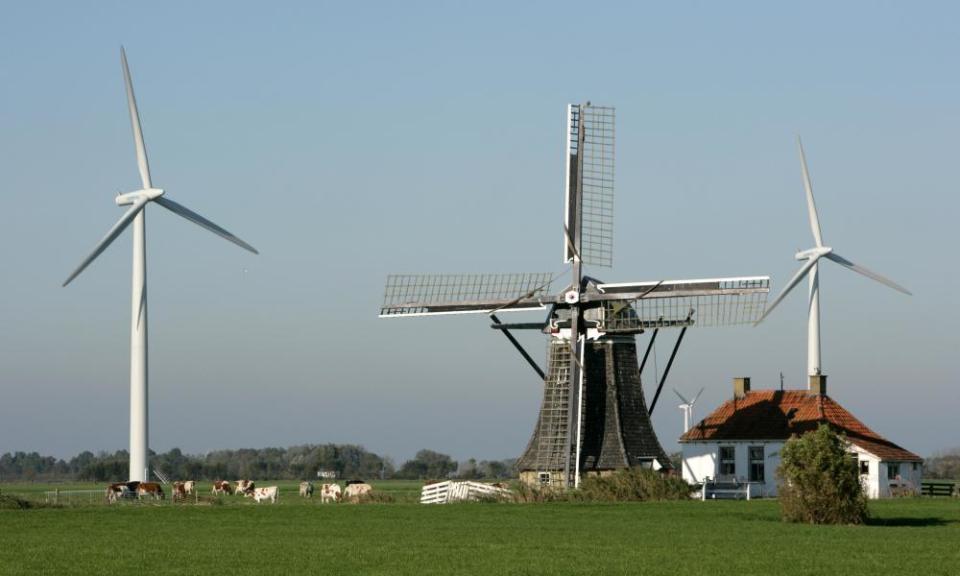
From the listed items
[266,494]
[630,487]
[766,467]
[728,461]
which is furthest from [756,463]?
[266,494]

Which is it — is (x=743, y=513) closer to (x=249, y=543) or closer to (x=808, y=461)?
(x=808, y=461)

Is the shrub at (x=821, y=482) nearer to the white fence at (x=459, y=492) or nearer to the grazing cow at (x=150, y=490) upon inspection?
the white fence at (x=459, y=492)

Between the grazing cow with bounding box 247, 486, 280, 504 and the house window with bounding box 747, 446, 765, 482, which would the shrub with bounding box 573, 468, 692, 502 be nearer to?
the house window with bounding box 747, 446, 765, 482

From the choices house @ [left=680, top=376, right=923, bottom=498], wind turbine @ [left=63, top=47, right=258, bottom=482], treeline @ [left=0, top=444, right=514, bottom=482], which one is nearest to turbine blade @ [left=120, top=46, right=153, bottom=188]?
wind turbine @ [left=63, top=47, right=258, bottom=482]

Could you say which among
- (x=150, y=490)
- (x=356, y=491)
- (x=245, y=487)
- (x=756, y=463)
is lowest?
(x=150, y=490)

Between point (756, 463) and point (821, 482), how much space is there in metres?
22.8

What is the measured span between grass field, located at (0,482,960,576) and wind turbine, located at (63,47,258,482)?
146 inches

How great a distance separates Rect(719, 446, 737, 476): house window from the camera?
74000 mm

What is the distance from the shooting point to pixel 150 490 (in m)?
66.8

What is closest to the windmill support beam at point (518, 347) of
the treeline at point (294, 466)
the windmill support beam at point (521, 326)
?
the windmill support beam at point (521, 326)

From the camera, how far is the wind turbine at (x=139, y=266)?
63.9 m

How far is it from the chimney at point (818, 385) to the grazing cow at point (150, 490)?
29.4m

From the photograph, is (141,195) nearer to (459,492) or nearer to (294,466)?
(459,492)

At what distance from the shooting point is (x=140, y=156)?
69.7 m
